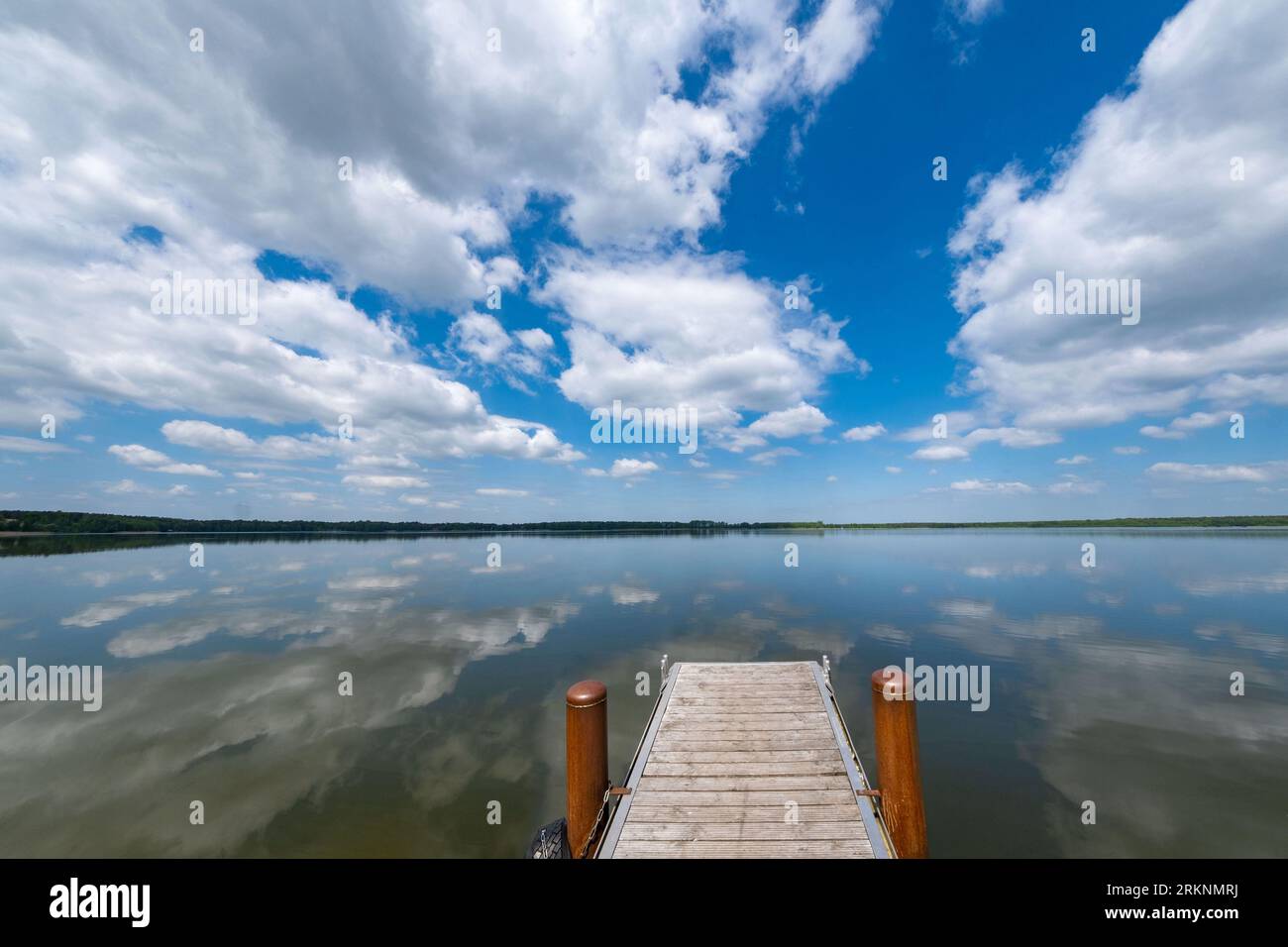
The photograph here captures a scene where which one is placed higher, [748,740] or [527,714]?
Result: [748,740]

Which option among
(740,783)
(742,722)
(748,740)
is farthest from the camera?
(742,722)

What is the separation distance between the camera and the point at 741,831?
652 centimetres

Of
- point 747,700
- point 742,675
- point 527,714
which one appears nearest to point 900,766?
point 747,700

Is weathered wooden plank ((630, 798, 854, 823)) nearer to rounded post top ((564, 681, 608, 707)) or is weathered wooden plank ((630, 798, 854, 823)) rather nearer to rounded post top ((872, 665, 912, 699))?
rounded post top ((564, 681, 608, 707))

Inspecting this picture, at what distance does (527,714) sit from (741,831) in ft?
29.5

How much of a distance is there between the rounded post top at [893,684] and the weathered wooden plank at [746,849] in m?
2.00

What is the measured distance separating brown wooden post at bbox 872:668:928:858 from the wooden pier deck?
327 millimetres

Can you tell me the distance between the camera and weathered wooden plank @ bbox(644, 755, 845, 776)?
25.9ft

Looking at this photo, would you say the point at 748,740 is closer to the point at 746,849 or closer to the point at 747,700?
the point at 747,700

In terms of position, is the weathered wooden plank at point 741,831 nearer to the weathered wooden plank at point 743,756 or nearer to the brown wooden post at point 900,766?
the brown wooden post at point 900,766

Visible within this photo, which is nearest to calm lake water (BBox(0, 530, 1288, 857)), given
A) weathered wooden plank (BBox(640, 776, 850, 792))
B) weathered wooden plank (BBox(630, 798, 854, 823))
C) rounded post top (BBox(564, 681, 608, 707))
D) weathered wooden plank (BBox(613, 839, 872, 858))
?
weathered wooden plank (BBox(640, 776, 850, 792))

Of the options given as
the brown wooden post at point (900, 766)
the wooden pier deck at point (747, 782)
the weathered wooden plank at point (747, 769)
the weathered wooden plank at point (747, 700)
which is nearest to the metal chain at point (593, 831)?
the wooden pier deck at point (747, 782)

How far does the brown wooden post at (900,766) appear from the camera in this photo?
6.45 m
